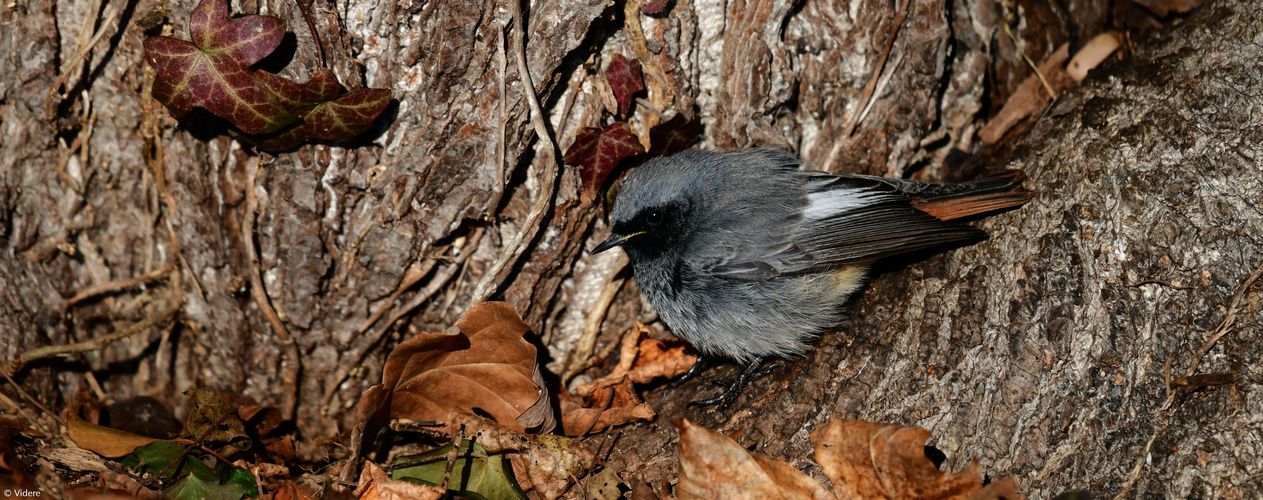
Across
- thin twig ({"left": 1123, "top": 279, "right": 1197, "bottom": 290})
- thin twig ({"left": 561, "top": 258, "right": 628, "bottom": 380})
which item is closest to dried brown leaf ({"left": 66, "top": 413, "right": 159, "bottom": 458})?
thin twig ({"left": 561, "top": 258, "right": 628, "bottom": 380})

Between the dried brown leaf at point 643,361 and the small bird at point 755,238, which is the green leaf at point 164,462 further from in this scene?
the small bird at point 755,238

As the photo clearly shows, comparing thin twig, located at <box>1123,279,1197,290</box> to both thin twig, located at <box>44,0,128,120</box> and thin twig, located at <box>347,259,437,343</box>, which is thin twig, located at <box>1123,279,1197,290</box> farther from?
thin twig, located at <box>44,0,128,120</box>

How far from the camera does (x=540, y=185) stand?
3.45m

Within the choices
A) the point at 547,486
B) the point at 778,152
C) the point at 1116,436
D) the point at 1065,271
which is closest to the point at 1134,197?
the point at 1065,271

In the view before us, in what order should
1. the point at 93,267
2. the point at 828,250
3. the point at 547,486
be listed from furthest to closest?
the point at 93,267 → the point at 828,250 → the point at 547,486

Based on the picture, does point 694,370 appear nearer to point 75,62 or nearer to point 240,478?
point 240,478

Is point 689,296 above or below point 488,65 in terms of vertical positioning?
below

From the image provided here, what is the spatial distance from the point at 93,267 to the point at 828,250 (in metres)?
3.53

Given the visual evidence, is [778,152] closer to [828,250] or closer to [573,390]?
[828,250]

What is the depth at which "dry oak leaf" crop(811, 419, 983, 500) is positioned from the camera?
98.3 inches

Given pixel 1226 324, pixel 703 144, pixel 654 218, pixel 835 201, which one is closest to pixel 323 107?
pixel 654 218

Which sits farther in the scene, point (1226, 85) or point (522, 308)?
point (522, 308)

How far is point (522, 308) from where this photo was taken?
3.64m

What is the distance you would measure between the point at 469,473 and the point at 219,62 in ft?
6.13
